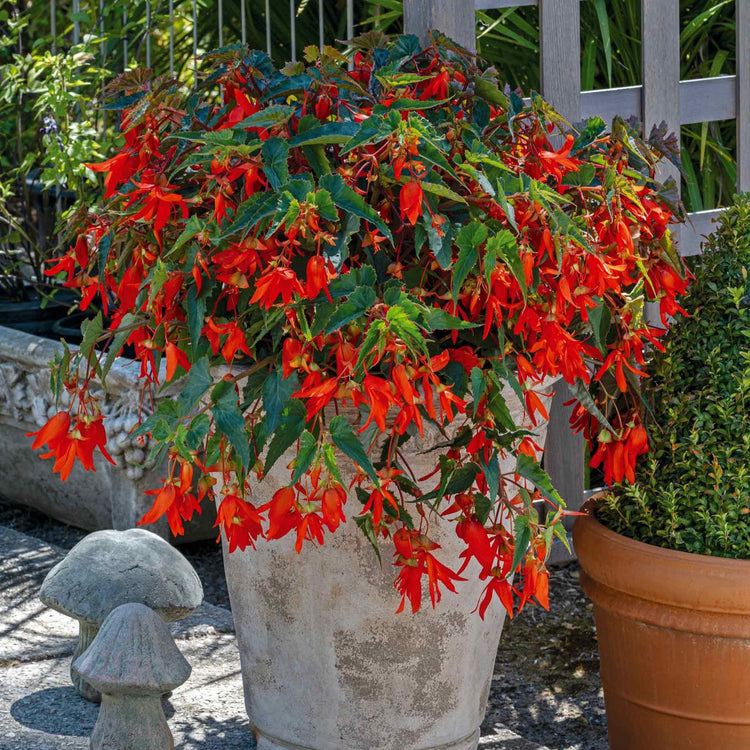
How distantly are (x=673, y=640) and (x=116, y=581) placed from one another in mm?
976

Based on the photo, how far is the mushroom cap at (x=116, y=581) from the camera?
216 cm

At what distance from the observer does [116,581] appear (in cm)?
217

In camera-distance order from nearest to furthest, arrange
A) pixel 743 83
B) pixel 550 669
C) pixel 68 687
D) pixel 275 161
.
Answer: pixel 275 161, pixel 68 687, pixel 550 669, pixel 743 83

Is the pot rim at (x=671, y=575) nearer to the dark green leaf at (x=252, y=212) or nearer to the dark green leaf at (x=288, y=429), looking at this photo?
the dark green leaf at (x=288, y=429)

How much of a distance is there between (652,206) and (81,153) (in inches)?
74.3

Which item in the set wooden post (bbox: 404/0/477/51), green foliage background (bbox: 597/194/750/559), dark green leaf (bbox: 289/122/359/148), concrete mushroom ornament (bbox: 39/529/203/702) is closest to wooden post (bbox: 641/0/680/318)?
wooden post (bbox: 404/0/477/51)

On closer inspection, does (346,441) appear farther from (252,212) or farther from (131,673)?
(131,673)

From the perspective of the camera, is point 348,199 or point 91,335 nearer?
point 348,199

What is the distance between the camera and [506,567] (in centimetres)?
172

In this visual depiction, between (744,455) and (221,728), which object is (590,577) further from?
(221,728)

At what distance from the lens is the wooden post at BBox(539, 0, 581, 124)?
9.14ft

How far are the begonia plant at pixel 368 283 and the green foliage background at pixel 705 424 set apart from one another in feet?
0.60

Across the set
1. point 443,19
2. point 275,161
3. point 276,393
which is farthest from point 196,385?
point 443,19

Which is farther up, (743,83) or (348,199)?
(743,83)
